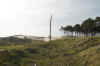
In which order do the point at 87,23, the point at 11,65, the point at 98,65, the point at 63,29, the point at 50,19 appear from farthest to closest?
the point at 63,29 < the point at 87,23 < the point at 50,19 < the point at 11,65 < the point at 98,65

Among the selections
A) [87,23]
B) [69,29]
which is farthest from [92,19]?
[69,29]

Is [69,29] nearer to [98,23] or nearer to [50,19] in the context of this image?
[98,23]

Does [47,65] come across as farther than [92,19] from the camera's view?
No

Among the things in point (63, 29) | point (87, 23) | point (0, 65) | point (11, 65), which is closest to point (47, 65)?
point (11, 65)

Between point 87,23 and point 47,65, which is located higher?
point 87,23

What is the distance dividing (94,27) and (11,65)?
167 ft

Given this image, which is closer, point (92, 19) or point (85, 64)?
point (85, 64)

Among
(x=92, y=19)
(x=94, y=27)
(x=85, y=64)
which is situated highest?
(x=92, y=19)

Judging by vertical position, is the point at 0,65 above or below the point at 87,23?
below

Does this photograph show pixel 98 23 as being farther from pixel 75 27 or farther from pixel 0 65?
pixel 0 65

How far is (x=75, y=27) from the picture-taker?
82.9m

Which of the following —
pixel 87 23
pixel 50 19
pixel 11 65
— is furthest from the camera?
pixel 87 23

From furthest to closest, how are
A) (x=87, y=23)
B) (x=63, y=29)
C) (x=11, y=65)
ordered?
(x=63, y=29) → (x=87, y=23) → (x=11, y=65)

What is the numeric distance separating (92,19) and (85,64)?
44255 mm
